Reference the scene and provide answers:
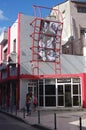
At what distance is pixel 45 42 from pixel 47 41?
0.94 ft

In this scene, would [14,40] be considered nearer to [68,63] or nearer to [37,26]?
[37,26]

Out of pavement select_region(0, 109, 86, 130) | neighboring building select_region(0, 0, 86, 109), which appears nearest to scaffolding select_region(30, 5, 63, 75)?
neighboring building select_region(0, 0, 86, 109)

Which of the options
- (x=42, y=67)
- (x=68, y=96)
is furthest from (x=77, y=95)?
(x=42, y=67)

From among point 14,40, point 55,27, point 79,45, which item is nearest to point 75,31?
point 79,45

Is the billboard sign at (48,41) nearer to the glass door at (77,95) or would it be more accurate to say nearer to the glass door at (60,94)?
the glass door at (60,94)

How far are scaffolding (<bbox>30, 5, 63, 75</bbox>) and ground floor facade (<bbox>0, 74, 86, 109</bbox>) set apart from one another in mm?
1636

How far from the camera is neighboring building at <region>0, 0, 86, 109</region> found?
34688 mm

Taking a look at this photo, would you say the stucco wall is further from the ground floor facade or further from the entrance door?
the entrance door

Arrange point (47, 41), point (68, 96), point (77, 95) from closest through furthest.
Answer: point (77, 95), point (68, 96), point (47, 41)

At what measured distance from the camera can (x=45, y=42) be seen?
123ft

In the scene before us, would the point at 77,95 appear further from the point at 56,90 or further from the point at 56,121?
the point at 56,121

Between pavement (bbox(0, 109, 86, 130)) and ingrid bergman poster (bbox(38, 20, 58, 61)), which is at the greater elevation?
ingrid bergman poster (bbox(38, 20, 58, 61))

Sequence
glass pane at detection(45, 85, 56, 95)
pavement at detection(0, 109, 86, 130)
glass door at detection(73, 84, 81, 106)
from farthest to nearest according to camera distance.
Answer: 1. glass pane at detection(45, 85, 56, 95)
2. glass door at detection(73, 84, 81, 106)
3. pavement at detection(0, 109, 86, 130)

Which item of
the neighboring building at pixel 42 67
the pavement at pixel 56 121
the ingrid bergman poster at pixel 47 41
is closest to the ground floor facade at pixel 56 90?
the neighboring building at pixel 42 67
